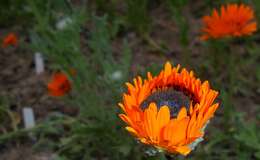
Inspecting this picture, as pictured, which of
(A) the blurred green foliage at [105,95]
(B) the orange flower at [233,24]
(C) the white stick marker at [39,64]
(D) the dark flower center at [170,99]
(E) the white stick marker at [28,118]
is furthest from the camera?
(C) the white stick marker at [39,64]

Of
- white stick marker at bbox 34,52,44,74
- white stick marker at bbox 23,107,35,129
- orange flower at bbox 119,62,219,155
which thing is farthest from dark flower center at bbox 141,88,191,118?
white stick marker at bbox 34,52,44,74

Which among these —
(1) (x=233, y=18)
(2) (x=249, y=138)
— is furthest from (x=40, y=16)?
(2) (x=249, y=138)

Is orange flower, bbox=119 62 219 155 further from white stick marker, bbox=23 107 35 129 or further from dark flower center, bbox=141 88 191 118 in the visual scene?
white stick marker, bbox=23 107 35 129

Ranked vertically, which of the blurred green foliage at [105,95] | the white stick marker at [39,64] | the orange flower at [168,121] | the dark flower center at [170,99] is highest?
the white stick marker at [39,64]

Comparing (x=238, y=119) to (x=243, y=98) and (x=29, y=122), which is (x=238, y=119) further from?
(x=29, y=122)

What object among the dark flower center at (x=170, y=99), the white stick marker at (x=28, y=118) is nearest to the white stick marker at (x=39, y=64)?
the white stick marker at (x=28, y=118)

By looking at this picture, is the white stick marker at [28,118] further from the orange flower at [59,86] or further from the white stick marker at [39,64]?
the white stick marker at [39,64]
